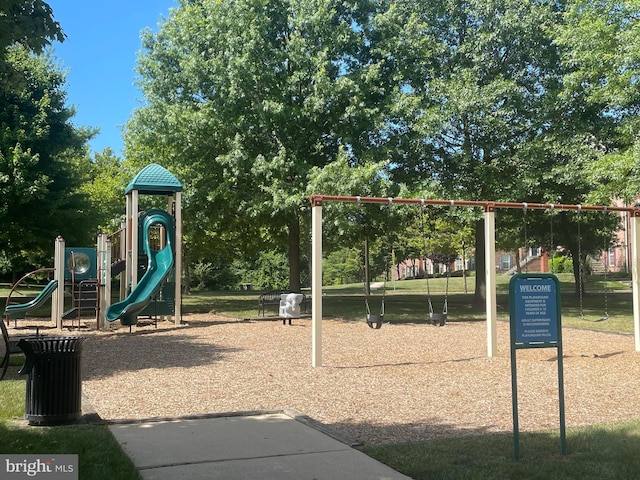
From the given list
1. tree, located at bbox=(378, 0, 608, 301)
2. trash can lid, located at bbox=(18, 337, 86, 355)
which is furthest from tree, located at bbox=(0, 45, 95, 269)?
trash can lid, located at bbox=(18, 337, 86, 355)

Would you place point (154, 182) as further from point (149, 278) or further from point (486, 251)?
point (486, 251)

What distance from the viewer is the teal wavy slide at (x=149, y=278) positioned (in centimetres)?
1628

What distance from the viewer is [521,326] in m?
5.38

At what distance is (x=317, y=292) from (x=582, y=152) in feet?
42.2

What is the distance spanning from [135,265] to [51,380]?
38.5ft

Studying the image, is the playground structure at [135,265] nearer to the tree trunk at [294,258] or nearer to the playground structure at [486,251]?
the tree trunk at [294,258]

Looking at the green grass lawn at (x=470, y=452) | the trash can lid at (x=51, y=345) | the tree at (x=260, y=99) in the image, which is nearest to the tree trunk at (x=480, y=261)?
the tree at (x=260, y=99)

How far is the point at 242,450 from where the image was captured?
17.4 feet

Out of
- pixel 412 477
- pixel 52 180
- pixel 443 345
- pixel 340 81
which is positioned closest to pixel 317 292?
pixel 443 345

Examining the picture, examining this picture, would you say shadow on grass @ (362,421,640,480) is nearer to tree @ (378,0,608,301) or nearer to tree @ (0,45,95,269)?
tree @ (378,0,608,301)

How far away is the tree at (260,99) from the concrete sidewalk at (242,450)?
1276cm

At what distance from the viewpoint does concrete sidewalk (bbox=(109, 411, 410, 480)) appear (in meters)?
4.66

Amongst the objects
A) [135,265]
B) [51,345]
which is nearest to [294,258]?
[135,265]

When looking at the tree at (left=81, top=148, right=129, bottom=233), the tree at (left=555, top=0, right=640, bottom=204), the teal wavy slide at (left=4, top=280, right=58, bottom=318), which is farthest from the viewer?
the tree at (left=81, top=148, right=129, bottom=233)
